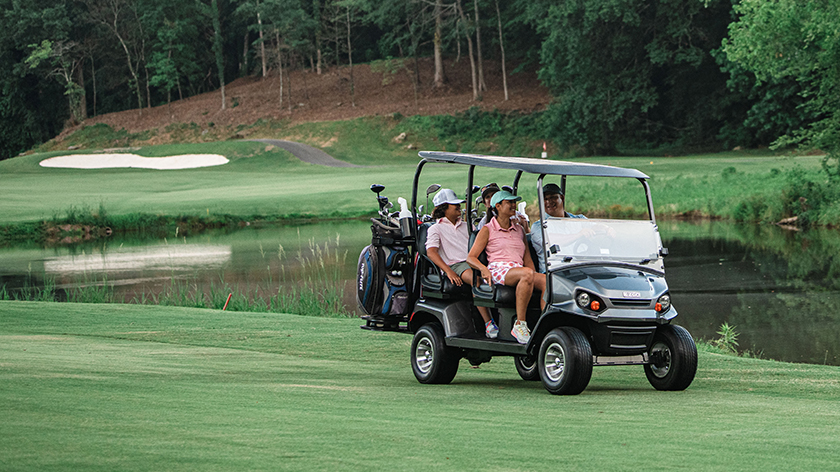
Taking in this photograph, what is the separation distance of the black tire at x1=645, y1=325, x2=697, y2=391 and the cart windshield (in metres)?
0.62

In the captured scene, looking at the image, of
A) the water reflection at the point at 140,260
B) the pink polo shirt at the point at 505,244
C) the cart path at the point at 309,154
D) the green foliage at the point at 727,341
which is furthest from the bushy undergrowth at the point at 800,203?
the cart path at the point at 309,154

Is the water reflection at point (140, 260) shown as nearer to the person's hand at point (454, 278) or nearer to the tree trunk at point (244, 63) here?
the person's hand at point (454, 278)

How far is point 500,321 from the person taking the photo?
8.32 metres

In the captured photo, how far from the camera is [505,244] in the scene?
8.37 meters

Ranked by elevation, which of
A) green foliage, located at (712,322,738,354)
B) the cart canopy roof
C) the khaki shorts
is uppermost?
the cart canopy roof

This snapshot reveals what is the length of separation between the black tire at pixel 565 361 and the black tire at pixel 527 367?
1044mm

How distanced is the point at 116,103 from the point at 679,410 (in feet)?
288

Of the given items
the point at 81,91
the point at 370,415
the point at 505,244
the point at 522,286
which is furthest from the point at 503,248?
the point at 81,91

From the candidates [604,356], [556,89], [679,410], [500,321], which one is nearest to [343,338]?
[500,321]

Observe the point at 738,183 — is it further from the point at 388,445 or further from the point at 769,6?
the point at 388,445

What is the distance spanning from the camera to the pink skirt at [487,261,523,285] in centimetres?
817

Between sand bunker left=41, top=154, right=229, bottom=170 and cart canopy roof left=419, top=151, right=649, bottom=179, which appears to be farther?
sand bunker left=41, top=154, right=229, bottom=170

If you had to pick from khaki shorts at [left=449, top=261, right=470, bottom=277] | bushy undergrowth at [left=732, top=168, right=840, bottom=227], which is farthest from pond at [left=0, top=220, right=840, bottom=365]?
khaki shorts at [left=449, top=261, right=470, bottom=277]

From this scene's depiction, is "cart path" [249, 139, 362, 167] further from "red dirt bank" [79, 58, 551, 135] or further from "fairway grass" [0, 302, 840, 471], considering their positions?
"fairway grass" [0, 302, 840, 471]
